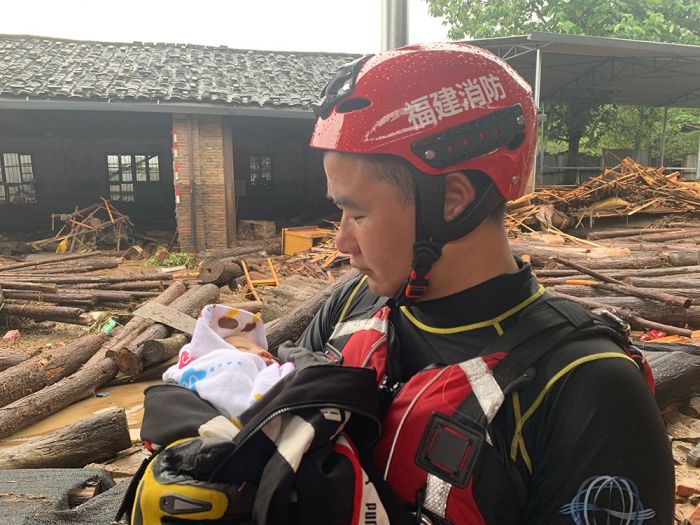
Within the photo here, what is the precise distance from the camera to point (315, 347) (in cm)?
187

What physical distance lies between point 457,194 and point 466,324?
0.32 meters

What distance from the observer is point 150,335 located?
6883mm

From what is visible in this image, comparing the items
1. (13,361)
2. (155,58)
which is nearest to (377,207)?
(13,361)

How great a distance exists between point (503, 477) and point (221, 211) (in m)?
14.6

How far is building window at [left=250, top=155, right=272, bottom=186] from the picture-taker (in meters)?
20.8

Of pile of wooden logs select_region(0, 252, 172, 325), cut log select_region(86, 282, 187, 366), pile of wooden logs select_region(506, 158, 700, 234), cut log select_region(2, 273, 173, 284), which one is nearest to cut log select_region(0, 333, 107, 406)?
cut log select_region(86, 282, 187, 366)

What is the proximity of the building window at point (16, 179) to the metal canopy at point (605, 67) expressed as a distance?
49.8 ft

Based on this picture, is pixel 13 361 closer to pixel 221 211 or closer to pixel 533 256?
pixel 533 256

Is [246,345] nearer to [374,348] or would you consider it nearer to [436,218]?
[374,348]

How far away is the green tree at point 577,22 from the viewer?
74.8ft

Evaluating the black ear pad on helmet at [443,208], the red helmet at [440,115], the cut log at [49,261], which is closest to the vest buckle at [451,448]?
the black ear pad on helmet at [443,208]

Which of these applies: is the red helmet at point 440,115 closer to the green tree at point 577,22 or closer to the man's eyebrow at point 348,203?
the man's eyebrow at point 348,203

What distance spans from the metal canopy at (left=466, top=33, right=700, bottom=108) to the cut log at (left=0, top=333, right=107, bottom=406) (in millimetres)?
10836

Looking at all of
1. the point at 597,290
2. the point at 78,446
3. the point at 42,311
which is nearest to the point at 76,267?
the point at 42,311
